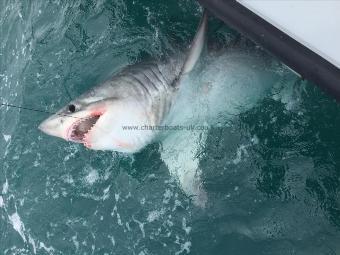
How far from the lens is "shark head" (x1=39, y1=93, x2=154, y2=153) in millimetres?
3820

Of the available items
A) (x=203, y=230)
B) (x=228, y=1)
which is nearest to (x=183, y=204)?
(x=203, y=230)

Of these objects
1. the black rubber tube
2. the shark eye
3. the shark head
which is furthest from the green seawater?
the shark eye

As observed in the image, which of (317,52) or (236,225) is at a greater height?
(317,52)

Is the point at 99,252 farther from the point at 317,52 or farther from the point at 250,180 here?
the point at 317,52

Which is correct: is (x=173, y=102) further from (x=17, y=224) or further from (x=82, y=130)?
(x=17, y=224)

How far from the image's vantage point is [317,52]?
3125mm

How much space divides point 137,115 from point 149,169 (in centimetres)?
79

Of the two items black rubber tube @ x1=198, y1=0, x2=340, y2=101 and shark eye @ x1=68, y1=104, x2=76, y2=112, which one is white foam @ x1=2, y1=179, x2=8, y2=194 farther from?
black rubber tube @ x1=198, y1=0, x2=340, y2=101

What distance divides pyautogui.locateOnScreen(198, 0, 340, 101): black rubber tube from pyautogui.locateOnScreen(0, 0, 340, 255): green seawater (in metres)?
0.84

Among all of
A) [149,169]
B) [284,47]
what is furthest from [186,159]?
[284,47]

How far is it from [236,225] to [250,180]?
1.36 ft

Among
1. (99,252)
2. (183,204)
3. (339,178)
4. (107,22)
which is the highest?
(339,178)

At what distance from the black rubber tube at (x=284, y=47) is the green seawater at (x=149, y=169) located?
2.75 ft

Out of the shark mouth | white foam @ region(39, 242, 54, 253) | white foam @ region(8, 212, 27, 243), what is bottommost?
white foam @ region(8, 212, 27, 243)
